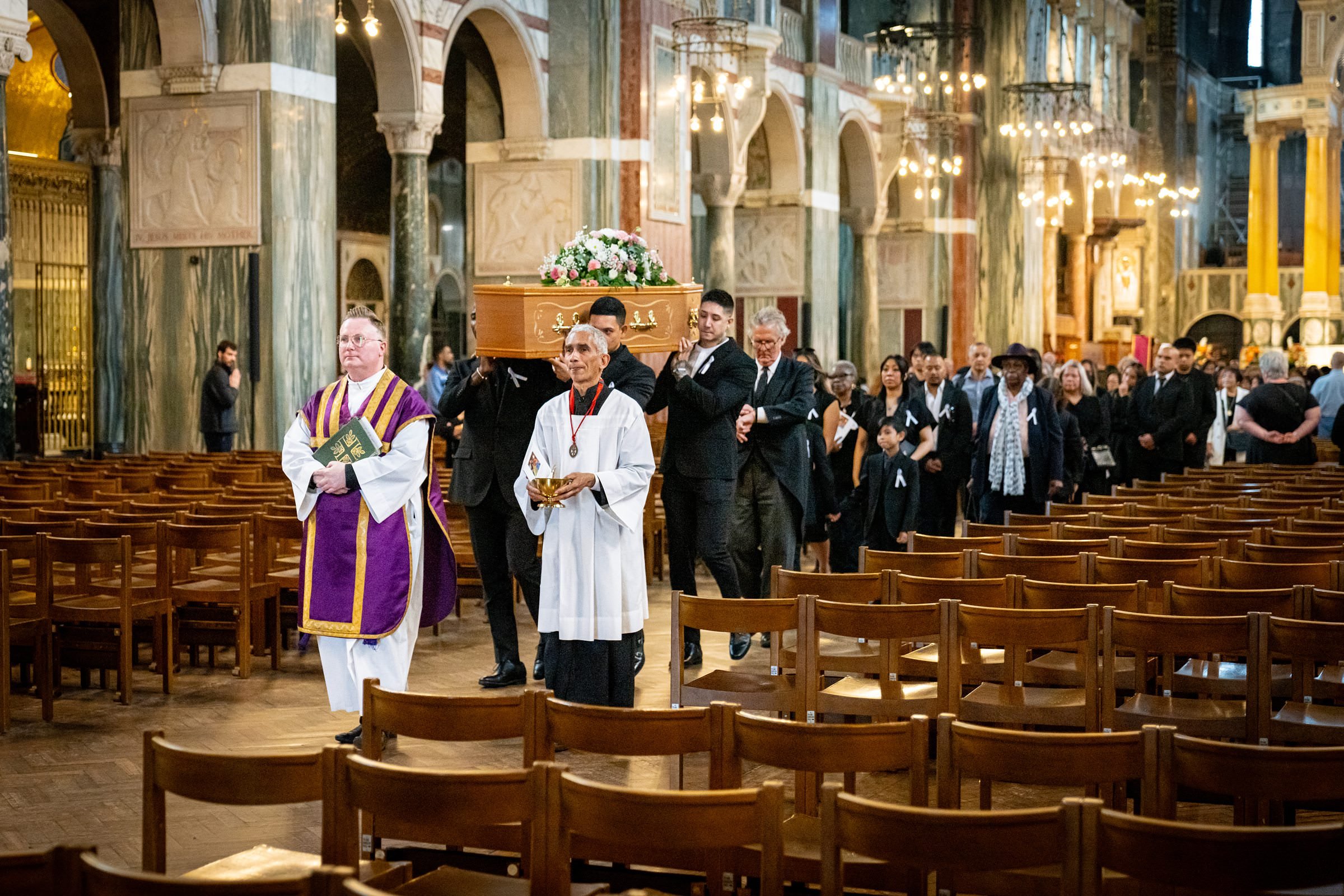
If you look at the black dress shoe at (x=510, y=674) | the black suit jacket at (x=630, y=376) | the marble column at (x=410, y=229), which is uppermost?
the marble column at (x=410, y=229)

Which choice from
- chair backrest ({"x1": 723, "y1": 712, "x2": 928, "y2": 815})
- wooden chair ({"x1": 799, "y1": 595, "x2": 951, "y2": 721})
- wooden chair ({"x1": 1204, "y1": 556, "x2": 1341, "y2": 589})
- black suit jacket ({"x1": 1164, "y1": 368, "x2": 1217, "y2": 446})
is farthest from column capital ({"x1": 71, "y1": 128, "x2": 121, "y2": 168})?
chair backrest ({"x1": 723, "y1": 712, "x2": 928, "y2": 815})

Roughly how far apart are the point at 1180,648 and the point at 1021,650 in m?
0.53

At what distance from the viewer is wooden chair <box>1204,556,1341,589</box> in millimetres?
5660

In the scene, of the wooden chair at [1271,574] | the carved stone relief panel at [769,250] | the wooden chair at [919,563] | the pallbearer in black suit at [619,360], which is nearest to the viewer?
the wooden chair at [1271,574]

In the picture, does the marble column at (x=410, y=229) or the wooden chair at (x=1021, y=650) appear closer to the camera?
the wooden chair at (x=1021, y=650)

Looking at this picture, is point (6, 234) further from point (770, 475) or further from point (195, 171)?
point (770, 475)

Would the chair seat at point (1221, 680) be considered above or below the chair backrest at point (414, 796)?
below

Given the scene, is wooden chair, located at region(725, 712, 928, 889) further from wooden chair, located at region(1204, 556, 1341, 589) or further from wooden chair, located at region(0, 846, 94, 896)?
wooden chair, located at region(1204, 556, 1341, 589)

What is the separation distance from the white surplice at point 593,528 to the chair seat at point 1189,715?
5.84 feet

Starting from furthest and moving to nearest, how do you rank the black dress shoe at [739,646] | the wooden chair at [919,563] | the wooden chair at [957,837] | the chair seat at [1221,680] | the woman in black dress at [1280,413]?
the woman in black dress at [1280,413], the black dress shoe at [739,646], the wooden chair at [919,563], the chair seat at [1221,680], the wooden chair at [957,837]

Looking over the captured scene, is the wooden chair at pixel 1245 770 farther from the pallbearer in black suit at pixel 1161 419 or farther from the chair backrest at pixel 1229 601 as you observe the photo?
the pallbearer in black suit at pixel 1161 419

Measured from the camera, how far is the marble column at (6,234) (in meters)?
10.9

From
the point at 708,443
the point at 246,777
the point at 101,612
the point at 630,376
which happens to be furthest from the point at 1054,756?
the point at 101,612

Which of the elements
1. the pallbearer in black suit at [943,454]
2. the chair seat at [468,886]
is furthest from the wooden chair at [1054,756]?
the pallbearer in black suit at [943,454]
